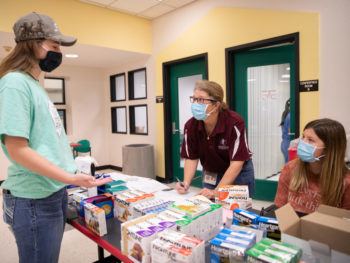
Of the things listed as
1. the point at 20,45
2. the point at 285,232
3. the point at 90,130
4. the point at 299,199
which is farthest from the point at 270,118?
the point at 90,130

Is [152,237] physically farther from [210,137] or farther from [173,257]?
[210,137]

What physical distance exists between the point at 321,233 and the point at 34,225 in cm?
104

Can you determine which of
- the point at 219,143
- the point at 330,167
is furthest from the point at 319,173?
the point at 219,143

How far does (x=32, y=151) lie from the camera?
0.98 metres

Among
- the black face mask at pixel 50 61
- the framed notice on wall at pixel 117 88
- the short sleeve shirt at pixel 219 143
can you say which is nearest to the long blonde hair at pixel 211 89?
the short sleeve shirt at pixel 219 143

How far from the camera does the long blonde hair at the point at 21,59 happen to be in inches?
41.6

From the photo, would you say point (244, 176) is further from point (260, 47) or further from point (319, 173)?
point (260, 47)

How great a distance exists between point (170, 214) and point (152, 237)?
19 cm

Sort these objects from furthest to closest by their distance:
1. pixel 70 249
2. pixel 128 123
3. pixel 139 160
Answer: pixel 128 123 → pixel 139 160 → pixel 70 249

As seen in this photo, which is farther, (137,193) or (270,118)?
(270,118)

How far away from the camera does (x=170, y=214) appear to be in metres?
1.17

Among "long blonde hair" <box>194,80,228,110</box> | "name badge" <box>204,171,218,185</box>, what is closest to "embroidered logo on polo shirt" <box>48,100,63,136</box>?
"long blonde hair" <box>194,80,228,110</box>

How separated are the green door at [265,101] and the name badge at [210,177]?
1806mm

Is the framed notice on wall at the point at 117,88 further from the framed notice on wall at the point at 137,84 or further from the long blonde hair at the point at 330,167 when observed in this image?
the long blonde hair at the point at 330,167
